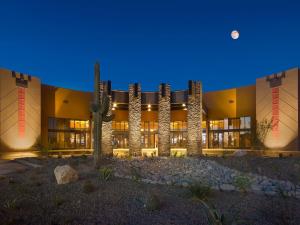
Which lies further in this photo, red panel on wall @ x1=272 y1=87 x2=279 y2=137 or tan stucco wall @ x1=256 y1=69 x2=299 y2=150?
red panel on wall @ x1=272 y1=87 x2=279 y2=137

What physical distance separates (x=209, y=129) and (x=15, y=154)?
2240cm

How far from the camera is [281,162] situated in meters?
17.6

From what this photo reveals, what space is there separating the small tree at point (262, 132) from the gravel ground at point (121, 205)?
697 inches

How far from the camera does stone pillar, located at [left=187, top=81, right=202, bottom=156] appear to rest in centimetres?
2691

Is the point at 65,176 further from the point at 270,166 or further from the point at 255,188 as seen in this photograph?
the point at 270,166

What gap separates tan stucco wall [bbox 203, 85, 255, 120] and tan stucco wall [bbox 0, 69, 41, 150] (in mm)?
20036

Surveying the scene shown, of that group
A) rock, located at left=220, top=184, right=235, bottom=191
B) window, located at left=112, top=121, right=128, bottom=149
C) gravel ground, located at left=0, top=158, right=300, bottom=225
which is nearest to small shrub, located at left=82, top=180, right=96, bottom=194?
gravel ground, located at left=0, top=158, right=300, bottom=225

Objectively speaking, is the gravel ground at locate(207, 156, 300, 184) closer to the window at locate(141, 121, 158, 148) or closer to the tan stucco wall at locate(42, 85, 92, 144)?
the window at locate(141, 121, 158, 148)

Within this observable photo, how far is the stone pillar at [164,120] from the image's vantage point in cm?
→ 2698

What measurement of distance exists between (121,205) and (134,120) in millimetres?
19055

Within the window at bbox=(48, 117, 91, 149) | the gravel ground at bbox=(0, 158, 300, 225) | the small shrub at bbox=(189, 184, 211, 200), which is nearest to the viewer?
the gravel ground at bbox=(0, 158, 300, 225)

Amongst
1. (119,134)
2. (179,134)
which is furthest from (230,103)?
(119,134)

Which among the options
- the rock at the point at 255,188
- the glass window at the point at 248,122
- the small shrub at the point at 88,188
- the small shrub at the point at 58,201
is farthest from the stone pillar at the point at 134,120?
the small shrub at the point at 58,201

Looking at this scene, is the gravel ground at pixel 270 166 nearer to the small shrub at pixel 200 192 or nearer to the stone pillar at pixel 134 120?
the small shrub at pixel 200 192
